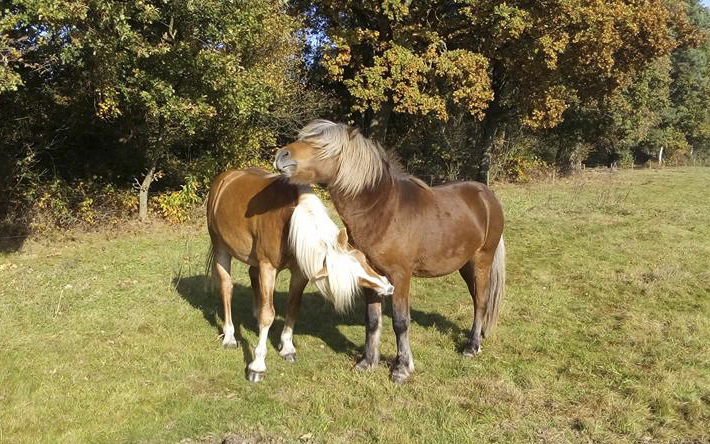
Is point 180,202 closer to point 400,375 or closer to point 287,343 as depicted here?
point 287,343

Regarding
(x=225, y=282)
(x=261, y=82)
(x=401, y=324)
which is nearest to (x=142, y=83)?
(x=261, y=82)

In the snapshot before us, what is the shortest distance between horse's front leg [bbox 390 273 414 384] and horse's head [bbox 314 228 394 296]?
28 cm

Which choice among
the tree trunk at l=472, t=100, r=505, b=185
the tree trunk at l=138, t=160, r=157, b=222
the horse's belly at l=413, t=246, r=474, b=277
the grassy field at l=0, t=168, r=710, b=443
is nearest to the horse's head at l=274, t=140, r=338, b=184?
the horse's belly at l=413, t=246, r=474, b=277

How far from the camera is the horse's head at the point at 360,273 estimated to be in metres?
4.28

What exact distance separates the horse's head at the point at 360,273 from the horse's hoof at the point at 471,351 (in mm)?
1488

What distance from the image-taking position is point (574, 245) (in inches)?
417

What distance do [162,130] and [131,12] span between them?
11.7 ft

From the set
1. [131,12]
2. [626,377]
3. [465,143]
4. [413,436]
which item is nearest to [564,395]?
[626,377]

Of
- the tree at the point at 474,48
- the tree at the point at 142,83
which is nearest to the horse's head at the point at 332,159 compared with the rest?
the tree at the point at 142,83

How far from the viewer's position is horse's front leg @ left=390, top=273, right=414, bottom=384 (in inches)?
182

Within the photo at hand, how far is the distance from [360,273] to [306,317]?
2520mm

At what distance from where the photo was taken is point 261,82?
11617 mm

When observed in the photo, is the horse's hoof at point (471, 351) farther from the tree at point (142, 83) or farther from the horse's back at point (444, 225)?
the tree at point (142, 83)

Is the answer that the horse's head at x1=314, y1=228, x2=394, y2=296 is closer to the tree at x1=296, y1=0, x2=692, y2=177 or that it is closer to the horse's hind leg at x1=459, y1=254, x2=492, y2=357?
the horse's hind leg at x1=459, y1=254, x2=492, y2=357
